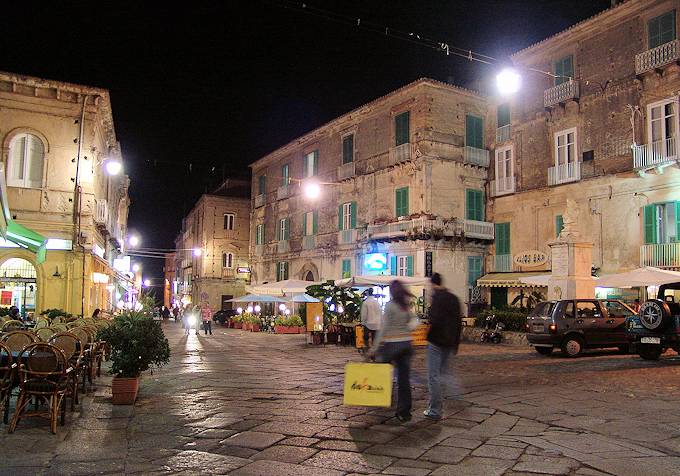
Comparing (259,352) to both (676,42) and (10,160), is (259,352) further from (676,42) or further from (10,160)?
(676,42)

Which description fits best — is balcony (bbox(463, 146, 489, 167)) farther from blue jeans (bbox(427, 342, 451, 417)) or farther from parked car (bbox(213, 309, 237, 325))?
blue jeans (bbox(427, 342, 451, 417))

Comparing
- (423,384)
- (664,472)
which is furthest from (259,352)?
(664,472)

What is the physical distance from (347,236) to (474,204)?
273 inches

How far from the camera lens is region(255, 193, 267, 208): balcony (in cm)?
4203

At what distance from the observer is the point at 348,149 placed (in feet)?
108

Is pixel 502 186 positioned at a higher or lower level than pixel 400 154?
lower

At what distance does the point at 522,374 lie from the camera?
11.5 meters

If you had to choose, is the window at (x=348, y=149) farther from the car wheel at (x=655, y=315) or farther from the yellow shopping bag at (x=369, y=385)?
the yellow shopping bag at (x=369, y=385)

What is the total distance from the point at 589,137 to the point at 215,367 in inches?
708

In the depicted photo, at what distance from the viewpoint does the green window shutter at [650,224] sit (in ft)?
71.1

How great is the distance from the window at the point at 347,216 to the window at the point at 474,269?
6.66 m

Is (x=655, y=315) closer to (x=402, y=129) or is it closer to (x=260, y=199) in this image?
(x=402, y=129)

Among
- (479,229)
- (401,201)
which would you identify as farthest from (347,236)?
(479,229)

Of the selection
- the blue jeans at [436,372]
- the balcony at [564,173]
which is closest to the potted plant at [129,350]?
the blue jeans at [436,372]
